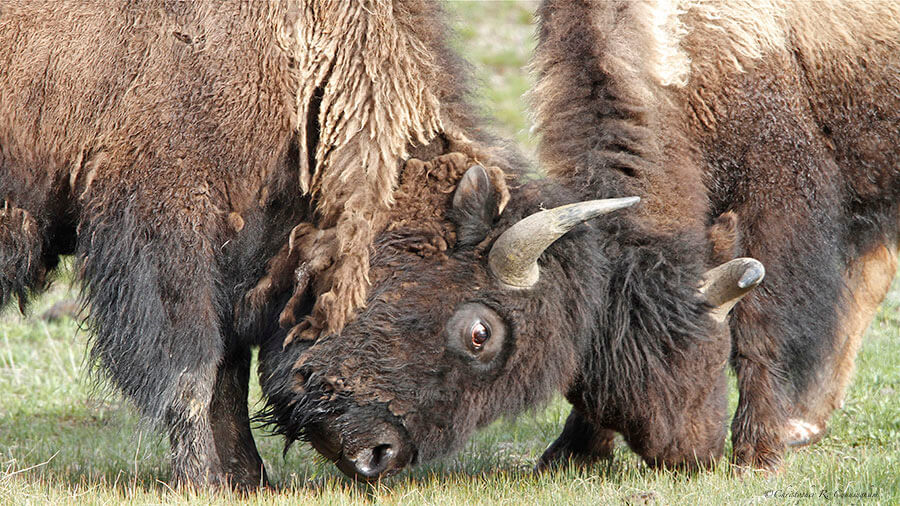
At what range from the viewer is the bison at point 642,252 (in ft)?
15.2

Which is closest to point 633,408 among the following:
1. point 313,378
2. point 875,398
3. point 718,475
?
point 718,475

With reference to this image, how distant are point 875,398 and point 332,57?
14.3ft

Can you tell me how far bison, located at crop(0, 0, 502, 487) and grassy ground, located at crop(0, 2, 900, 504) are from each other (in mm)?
493

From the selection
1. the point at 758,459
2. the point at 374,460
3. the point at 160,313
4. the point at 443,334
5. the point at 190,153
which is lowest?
the point at 758,459

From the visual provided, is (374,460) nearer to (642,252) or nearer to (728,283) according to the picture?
(642,252)

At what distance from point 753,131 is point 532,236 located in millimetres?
1717

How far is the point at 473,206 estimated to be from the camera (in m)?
4.64

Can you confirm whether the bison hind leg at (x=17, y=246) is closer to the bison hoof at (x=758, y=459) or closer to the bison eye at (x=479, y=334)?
the bison eye at (x=479, y=334)

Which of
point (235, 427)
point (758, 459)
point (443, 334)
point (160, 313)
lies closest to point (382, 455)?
point (443, 334)

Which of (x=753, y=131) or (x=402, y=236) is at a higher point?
(x=753, y=131)

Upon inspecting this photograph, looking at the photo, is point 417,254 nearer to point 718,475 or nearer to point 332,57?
point 332,57

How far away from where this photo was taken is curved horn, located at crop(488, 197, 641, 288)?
445 centimetres

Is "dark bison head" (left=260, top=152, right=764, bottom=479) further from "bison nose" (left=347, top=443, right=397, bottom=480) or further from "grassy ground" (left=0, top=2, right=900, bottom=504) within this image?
"grassy ground" (left=0, top=2, right=900, bottom=504)

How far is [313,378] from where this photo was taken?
466cm
